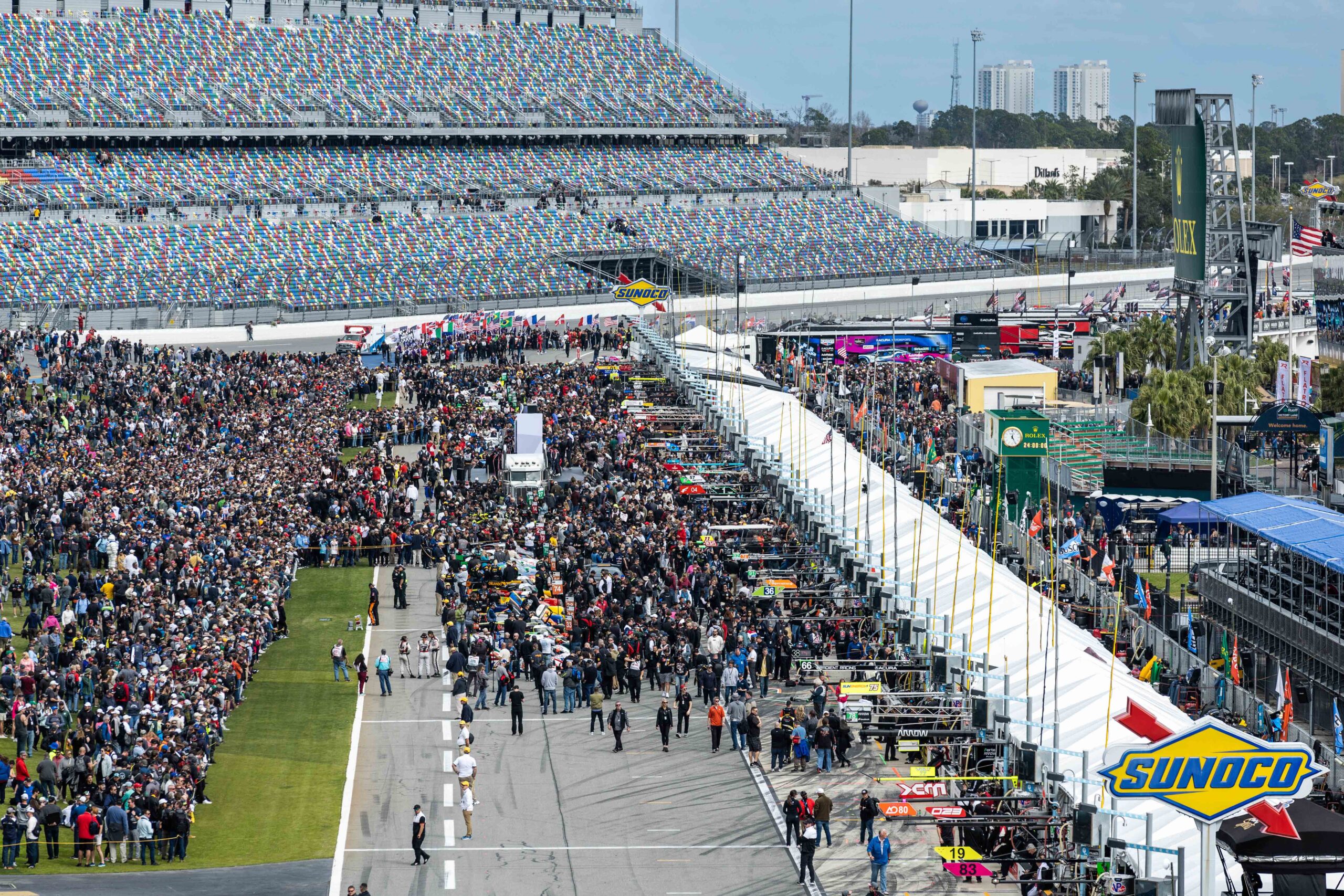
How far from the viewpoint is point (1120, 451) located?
48.7 meters

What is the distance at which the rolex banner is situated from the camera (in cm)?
6425

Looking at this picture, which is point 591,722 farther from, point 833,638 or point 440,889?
point 440,889

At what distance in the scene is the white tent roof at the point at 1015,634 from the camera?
24.2 metres

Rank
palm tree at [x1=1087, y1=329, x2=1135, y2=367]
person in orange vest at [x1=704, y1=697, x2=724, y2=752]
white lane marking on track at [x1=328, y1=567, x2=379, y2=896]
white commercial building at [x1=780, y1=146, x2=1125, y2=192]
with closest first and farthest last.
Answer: white lane marking on track at [x1=328, y1=567, x2=379, y2=896] → person in orange vest at [x1=704, y1=697, x2=724, y2=752] → palm tree at [x1=1087, y1=329, x2=1135, y2=367] → white commercial building at [x1=780, y1=146, x2=1125, y2=192]

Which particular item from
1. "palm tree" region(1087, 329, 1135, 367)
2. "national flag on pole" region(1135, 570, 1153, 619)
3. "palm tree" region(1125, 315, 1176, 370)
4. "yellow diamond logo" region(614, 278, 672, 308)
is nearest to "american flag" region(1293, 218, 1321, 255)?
"palm tree" region(1125, 315, 1176, 370)

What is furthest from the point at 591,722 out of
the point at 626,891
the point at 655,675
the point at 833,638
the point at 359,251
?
the point at 359,251

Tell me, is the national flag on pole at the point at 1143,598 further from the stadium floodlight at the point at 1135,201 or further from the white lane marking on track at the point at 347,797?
the stadium floodlight at the point at 1135,201

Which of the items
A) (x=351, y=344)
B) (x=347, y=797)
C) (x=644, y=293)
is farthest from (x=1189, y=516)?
(x=644, y=293)

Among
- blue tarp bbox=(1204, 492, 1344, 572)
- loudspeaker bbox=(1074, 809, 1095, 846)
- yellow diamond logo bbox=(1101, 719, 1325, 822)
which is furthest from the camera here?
blue tarp bbox=(1204, 492, 1344, 572)

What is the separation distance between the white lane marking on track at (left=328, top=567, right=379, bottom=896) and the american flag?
48155 mm

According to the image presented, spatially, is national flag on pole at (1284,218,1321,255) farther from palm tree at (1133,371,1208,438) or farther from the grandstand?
the grandstand

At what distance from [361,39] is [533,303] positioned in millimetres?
29167

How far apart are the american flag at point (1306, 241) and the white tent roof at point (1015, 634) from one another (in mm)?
34121

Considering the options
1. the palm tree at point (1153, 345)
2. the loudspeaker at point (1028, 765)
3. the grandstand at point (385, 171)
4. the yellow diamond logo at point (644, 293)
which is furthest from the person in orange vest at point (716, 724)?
the grandstand at point (385, 171)
